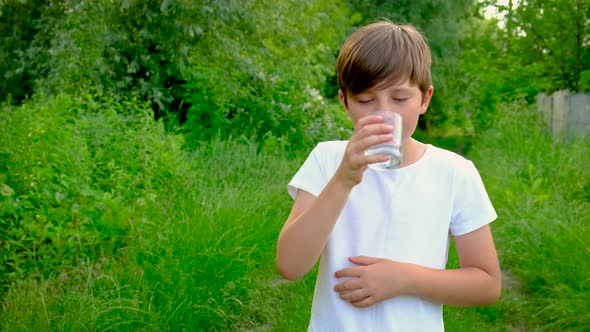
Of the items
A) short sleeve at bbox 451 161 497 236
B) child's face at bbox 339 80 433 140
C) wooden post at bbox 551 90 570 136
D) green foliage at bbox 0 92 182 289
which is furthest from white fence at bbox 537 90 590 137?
child's face at bbox 339 80 433 140

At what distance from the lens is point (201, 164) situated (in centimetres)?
597

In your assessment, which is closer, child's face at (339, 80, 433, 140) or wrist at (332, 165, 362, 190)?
wrist at (332, 165, 362, 190)

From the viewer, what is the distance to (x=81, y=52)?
7.17 metres

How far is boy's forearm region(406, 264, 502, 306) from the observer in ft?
4.42

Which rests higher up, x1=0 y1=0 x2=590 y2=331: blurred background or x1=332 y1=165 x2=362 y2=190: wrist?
x1=332 y1=165 x2=362 y2=190: wrist

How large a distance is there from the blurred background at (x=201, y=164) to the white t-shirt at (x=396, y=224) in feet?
5.24

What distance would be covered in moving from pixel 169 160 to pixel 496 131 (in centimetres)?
695

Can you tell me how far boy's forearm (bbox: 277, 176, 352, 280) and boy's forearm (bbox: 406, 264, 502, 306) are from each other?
0.73 ft

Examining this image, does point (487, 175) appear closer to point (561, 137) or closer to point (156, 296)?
point (561, 137)

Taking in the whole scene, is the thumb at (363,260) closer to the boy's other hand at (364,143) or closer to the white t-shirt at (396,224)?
the white t-shirt at (396,224)

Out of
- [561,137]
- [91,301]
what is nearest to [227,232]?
[91,301]

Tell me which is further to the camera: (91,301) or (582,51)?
(582,51)

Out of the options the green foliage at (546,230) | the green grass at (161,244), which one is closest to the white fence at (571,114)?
the green foliage at (546,230)

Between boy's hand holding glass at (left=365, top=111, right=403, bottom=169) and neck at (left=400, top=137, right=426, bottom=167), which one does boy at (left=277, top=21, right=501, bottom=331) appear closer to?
neck at (left=400, top=137, right=426, bottom=167)
